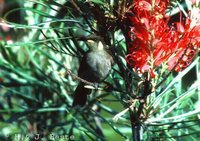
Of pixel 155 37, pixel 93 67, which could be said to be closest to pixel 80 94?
pixel 93 67

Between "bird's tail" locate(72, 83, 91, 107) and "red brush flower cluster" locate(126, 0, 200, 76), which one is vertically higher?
"red brush flower cluster" locate(126, 0, 200, 76)

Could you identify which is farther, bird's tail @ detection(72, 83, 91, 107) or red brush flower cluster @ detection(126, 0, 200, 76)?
bird's tail @ detection(72, 83, 91, 107)

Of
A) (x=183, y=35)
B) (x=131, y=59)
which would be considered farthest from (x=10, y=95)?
(x=183, y=35)

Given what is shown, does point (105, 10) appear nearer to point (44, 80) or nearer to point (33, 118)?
point (44, 80)

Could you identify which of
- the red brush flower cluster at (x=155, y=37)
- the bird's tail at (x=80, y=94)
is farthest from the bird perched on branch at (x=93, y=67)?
the red brush flower cluster at (x=155, y=37)

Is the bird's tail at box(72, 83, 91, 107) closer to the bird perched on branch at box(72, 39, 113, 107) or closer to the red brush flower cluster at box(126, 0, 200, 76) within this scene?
the bird perched on branch at box(72, 39, 113, 107)

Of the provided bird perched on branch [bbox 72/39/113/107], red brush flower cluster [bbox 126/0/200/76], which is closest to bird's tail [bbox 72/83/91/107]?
bird perched on branch [bbox 72/39/113/107]
